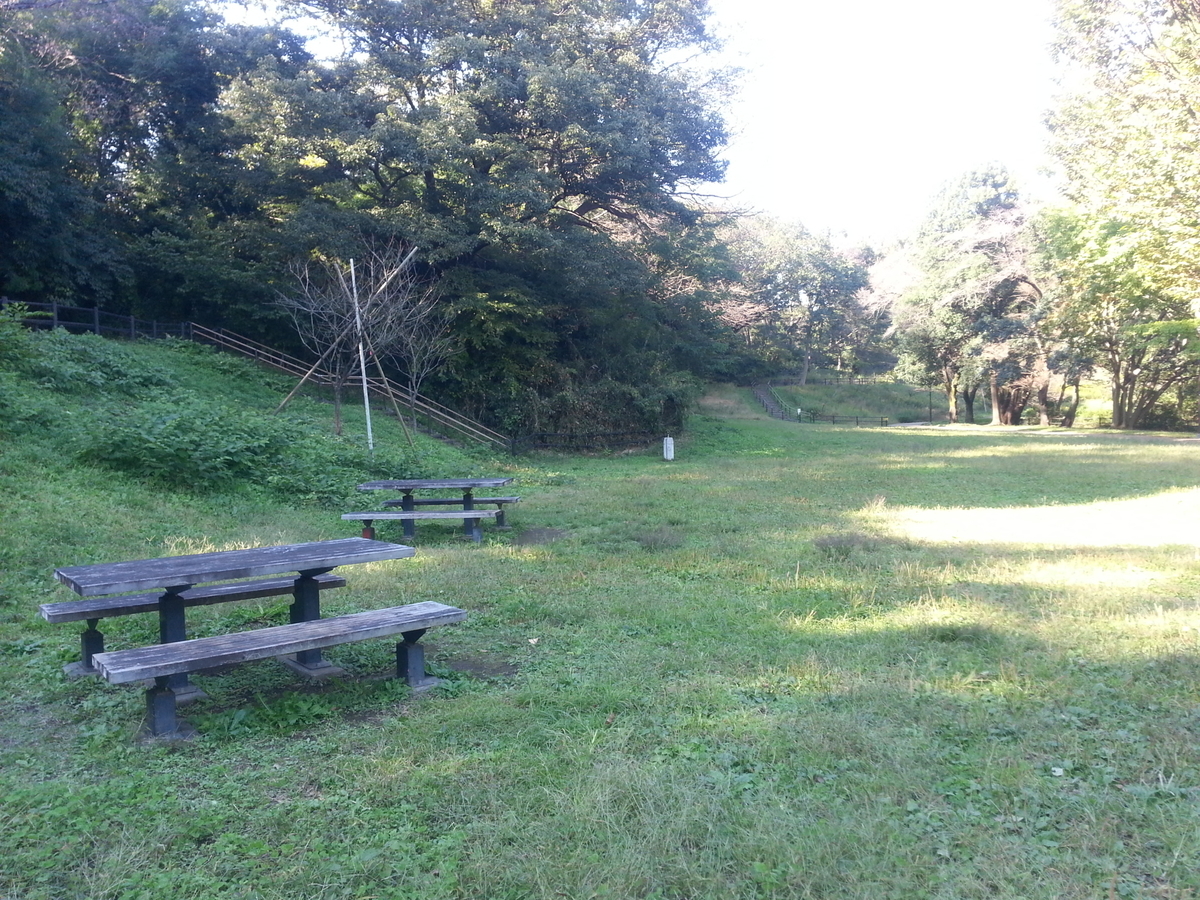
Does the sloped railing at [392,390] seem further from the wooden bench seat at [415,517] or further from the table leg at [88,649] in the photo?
the table leg at [88,649]

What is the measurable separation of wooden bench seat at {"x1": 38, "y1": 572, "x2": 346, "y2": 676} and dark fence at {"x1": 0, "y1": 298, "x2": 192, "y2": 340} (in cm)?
1723

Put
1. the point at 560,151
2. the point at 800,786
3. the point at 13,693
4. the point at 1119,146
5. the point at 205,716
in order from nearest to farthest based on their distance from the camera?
1. the point at 800,786
2. the point at 205,716
3. the point at 13,693
4. the point at 1119,146
5. the point at 560,151

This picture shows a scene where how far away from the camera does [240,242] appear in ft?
82.8

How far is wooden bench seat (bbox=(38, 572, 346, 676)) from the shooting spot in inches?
189

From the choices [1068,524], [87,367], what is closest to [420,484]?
[1068,524]

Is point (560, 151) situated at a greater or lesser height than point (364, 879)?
greater

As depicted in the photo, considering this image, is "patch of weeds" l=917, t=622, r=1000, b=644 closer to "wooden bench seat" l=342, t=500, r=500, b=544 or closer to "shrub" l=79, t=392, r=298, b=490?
"wooden bench seat" l=342, t=500, r=500, b=544

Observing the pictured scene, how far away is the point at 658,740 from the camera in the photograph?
393 cm

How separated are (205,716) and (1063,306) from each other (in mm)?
39970

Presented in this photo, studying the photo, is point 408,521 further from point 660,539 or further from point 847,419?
point 847,419

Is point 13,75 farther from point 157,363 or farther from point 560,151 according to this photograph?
point 560,151

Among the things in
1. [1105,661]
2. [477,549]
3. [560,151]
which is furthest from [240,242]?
[1105,661]

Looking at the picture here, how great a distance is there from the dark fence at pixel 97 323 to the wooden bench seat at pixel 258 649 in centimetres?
1867

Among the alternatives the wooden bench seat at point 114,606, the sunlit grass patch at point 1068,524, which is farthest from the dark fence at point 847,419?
the wooden bench seat at point 114,606
